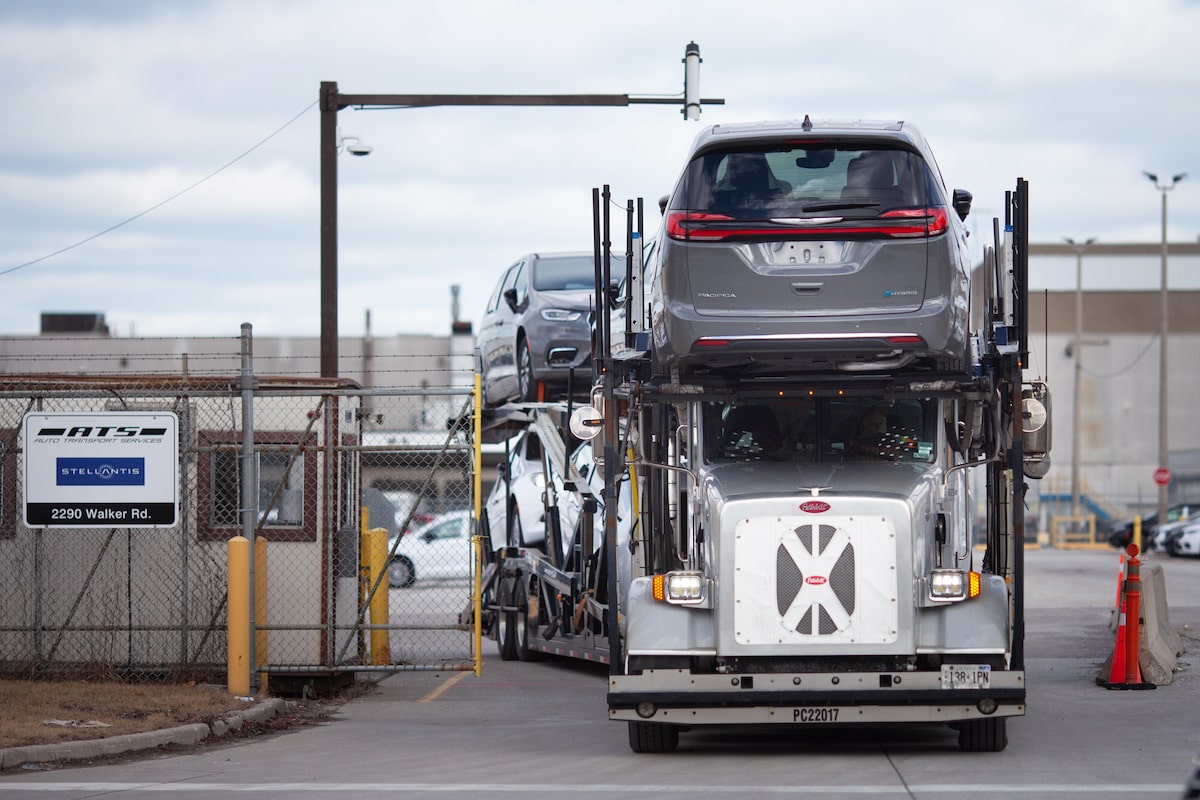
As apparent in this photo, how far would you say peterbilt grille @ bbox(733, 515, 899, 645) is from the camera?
32.6 feet

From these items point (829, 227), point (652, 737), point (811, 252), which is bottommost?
point (652, 737)

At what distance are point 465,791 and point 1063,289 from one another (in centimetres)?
7244

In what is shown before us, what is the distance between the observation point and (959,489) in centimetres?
1112

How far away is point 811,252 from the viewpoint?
10.1 meters

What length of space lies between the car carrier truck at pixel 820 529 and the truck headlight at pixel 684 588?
1 centimetres

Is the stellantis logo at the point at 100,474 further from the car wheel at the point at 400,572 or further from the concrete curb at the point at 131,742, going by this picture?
the car wheel at the point at 400,572

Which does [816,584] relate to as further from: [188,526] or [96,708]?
[188,526]

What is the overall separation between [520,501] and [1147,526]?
3580cm

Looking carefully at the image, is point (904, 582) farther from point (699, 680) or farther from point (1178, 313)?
point (1178, 313)

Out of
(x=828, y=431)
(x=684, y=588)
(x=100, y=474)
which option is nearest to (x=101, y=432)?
(x=100, y=474)

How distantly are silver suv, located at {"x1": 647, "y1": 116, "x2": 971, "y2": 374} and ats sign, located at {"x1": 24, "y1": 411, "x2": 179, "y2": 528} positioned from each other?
16.9 ft

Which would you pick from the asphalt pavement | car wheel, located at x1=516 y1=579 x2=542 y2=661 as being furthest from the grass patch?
car wheel, located at x1=516 y1=579 x2=542 y2=661

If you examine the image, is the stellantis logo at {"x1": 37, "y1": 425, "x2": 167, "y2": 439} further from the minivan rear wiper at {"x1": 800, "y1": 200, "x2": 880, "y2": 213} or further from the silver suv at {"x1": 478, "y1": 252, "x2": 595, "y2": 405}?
the minivan rear wiper at {"x1": 800, "y1": 200, "x2": 880, "y2": 213}

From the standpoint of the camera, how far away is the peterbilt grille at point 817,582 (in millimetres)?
9922
